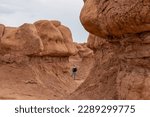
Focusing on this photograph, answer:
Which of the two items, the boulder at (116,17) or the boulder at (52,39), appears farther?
the boulder at (52,39)

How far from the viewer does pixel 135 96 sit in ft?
17.8

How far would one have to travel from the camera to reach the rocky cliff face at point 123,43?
5.23 m

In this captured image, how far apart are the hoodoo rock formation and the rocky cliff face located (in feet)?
20.4

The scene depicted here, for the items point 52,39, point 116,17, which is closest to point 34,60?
point 52,39

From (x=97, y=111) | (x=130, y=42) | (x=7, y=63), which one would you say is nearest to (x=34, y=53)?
(x=7, y=63)

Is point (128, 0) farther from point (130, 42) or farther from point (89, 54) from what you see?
point (89, 54)

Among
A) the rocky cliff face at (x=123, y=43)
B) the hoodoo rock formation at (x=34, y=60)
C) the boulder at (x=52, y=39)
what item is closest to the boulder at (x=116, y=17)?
the rocky cliff face at (x=123, y=43)

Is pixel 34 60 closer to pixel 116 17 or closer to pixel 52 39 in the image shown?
pixel 52 39

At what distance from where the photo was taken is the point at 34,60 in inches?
547

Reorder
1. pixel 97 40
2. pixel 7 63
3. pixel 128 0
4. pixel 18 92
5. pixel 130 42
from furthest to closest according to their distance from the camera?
pixel 7 63 < pixel 18 92 < pixel 97 40 < pixel 130 42 < pixel 128 0

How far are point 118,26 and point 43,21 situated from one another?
9533mm

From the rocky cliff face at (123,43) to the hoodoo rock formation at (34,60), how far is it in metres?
6.23

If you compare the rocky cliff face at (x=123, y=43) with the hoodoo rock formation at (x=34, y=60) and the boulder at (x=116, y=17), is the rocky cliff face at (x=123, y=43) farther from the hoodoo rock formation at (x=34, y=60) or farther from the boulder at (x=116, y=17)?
the hoodoo rock formation at (x=34, y=60)

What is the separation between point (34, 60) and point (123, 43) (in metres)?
8.38
